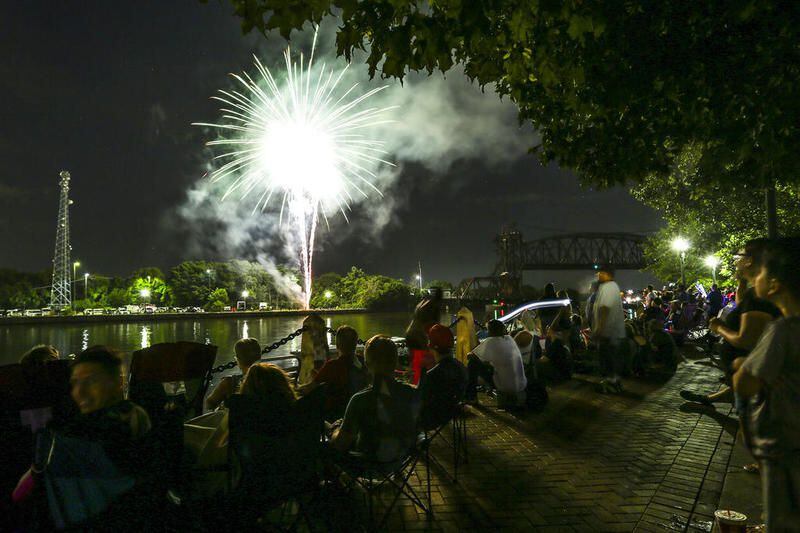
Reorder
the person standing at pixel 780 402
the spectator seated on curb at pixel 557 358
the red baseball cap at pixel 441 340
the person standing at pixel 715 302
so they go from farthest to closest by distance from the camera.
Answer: the person standing at pixel 715 302, the spectator seated on curb at pixel 557 358, the red baseball cap at pixel 441 340, the person standing at pixel 780 402

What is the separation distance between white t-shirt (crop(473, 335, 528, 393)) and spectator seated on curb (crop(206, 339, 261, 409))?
10.4 ft

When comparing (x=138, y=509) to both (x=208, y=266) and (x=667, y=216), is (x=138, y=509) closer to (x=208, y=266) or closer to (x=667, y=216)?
(x=667, y=216)

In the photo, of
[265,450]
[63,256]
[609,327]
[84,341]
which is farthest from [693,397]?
[63,256]

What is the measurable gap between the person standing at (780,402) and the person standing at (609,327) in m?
5.35

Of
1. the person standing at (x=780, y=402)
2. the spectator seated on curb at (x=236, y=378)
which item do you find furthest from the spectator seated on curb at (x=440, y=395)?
the person standing at (x=780, y=402)

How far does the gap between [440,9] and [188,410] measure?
401 centimetres

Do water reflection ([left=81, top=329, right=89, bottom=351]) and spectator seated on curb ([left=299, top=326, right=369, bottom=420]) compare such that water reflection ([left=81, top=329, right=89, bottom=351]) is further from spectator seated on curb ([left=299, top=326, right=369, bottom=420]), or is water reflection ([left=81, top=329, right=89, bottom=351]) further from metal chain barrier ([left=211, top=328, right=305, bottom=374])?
spectator seated on curb ([left=299, top=326, right=369, bottom=420])

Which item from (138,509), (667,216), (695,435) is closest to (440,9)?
(138,509)

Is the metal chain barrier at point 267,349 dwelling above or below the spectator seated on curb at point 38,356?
below

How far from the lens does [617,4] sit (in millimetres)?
4410

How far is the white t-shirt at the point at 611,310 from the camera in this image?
7586 mm

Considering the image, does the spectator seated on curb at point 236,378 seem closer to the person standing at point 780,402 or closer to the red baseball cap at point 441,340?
the red baseball cap at point 441,340

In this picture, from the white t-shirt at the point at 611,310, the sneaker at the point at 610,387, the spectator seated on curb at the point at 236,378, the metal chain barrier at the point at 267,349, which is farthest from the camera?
the sneaker at the point at 610,387

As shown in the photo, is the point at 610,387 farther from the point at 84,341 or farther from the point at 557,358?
the point at 84,341
